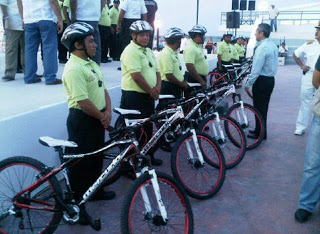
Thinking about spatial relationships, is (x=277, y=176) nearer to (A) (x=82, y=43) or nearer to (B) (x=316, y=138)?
(B) (x=316, y=138)

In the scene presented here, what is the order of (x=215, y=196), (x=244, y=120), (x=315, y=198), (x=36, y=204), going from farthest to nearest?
1. (x=244, y=120)
2. (x=215, y=196)
3. (x=315, y=198)
4. (x=36, y=204)

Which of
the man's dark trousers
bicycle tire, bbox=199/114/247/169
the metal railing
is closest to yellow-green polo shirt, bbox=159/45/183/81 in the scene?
bicycle tire, bbox=199/114/247/169

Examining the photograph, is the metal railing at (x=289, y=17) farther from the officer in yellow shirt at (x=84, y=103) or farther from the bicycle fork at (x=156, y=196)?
the bicycle fork at (x=156, y=196)

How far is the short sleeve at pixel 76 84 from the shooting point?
9.49 ft

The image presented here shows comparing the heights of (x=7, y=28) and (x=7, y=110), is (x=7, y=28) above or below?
above

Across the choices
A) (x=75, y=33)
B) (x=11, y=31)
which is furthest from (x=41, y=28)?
(x=75, y=33)

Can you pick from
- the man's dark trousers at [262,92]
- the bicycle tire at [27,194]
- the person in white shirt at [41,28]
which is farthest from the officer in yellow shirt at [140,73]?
the man's dark trousers at [262,92]

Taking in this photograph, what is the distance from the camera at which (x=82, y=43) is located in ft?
9.81

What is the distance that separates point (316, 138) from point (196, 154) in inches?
47.7

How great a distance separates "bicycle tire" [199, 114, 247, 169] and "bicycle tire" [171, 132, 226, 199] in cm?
59

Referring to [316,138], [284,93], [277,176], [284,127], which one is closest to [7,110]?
[316,138]

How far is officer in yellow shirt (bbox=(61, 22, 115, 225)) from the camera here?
9.60 feet

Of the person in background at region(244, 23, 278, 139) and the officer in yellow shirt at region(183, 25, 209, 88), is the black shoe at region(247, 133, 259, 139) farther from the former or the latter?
the officer in yellow shirt at region(183, 25, 209, 88)

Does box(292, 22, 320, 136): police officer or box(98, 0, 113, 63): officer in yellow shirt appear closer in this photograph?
box(292, 22, 320, 136): police officer
